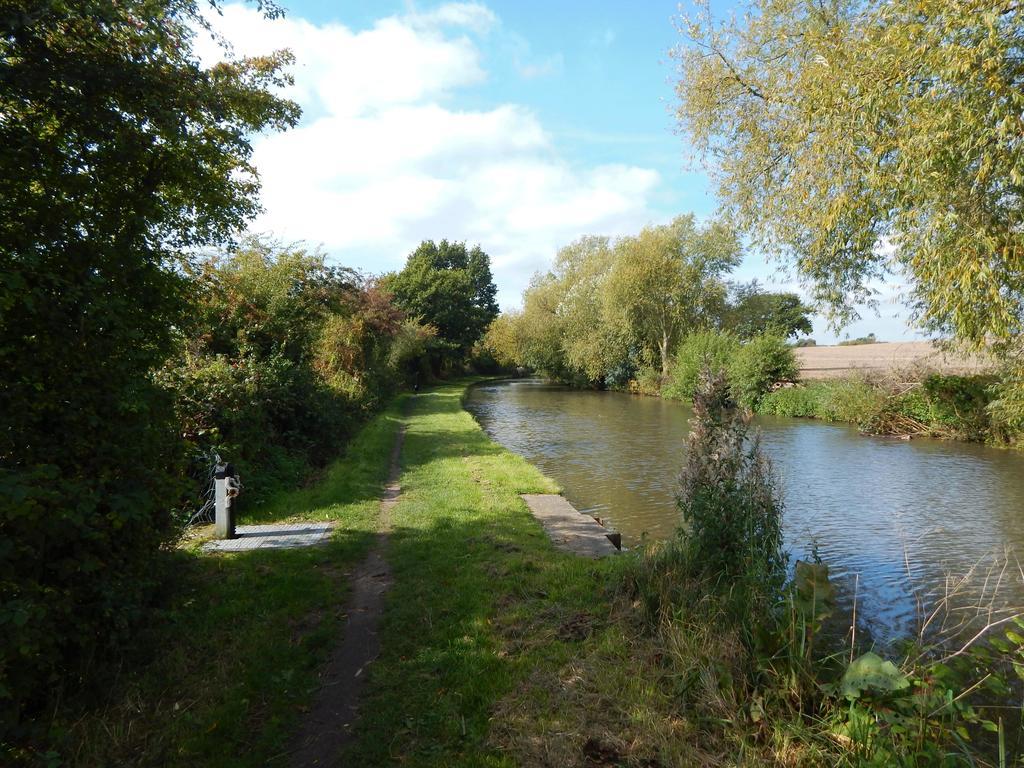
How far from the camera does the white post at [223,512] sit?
746 centimetres

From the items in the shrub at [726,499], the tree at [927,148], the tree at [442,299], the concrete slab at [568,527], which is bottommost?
the concrete slab at [568,527]

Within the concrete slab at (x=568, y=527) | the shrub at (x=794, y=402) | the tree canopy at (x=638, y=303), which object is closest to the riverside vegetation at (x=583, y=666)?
the concrete slab at (x=568, y=527)

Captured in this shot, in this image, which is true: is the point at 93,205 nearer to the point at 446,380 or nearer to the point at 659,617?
the point at 659,617

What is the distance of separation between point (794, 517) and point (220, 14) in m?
10.9

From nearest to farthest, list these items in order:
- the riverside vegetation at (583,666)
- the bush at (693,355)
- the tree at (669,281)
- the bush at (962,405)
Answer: the riverside vegetation at (583,666), the bush at (962,405), the bush at (693,355), the tree at (669,281)

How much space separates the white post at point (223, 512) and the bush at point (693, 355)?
27.4m

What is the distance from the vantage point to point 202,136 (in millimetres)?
5328

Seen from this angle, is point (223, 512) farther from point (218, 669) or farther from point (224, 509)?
point (218, 669)

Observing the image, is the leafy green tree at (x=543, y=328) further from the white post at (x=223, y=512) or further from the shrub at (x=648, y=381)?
the white post at (x=223, y=512)

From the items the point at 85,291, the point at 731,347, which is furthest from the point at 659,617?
the point at 731,347

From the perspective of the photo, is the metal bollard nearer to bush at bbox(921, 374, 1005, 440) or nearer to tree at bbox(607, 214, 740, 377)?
bush at bbox(921, 374, 1005, 440)

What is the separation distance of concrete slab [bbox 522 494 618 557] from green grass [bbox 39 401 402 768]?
2664mm

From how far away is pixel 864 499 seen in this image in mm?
11844

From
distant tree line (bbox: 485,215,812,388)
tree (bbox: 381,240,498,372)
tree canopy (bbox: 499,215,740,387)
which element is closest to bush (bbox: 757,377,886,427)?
distant tree line (bbox: 485,215,812,388)
